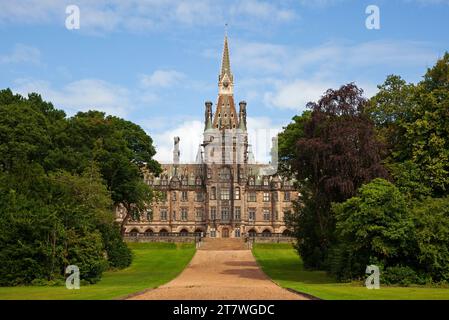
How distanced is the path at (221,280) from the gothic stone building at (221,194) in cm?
2008

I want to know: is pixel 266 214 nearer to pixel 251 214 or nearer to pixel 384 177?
pixel 251 214

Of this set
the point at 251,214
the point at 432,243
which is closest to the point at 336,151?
the point at 432,243

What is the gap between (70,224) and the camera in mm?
36844

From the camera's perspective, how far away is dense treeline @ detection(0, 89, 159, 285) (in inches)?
1368

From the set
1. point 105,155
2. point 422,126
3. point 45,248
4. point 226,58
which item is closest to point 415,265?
point 422,126

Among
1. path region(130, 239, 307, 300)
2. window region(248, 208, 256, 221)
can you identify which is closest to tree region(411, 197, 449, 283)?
path region(130, 239, 307, 300)

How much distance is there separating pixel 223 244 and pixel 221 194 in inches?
1007

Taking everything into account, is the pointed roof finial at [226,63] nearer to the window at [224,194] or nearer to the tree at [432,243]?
the window at [224,194]

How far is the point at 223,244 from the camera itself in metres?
81.5

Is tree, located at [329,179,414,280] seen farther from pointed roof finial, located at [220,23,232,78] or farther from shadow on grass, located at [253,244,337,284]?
pointed roof finial, located at [220,23,232,78]

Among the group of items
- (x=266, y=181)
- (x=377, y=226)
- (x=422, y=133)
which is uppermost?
(x=266, y=181)

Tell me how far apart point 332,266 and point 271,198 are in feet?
231

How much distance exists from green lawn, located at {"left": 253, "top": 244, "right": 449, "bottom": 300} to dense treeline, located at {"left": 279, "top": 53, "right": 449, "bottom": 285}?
1814 mm

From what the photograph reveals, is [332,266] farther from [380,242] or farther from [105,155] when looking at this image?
[105,155]
